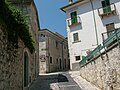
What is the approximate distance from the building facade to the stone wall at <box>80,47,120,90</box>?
9.69 metres

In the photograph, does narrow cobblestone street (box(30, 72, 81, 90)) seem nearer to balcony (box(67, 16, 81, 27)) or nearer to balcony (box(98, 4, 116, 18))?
balcony (box(98, 4, 116, 18))

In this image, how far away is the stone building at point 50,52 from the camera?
25969mm

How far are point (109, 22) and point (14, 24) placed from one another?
15256 millimetres

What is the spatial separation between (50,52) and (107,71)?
19.3 metres

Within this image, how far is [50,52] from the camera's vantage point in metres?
27.2

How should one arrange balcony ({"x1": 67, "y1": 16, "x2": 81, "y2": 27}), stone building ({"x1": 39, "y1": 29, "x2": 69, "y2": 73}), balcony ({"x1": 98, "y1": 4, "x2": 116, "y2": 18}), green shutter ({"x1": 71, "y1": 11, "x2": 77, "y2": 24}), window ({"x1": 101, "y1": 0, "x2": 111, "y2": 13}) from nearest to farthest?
balcony ({"x1": 98, "y1": 4, "x2": 116, "y2": 18})
window ({"x1": 101, "y1": 0, "x2": 111, "y2": 13})
balcony ({"x1": 67, "y1": 16, "x2": 81, "y2": 27})
green shutter ({"x1": 71, "y1": 11, "x2": 77, "y2": 24})
stone building ({"x1": 39, "y1": 29, "x2": 69, "y2": 73})

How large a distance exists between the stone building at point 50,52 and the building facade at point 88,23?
5020 millimetres

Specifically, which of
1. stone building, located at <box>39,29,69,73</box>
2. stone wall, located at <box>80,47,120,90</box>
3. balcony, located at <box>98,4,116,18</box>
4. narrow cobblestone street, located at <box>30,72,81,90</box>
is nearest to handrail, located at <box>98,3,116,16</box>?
balcony, located at <box>98,4,116,18</box>

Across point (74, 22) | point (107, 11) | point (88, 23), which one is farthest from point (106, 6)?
point (74, 22)

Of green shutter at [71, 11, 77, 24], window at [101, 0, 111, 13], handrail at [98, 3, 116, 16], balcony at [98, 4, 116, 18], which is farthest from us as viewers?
green shutter at [71, 11, 77, 24]

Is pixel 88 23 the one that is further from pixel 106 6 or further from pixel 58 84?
pixel 58 84

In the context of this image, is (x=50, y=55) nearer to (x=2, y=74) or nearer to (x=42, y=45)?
(x=42, y=45)

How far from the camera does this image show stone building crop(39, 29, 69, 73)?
85.2 feet

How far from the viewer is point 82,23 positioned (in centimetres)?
2230
